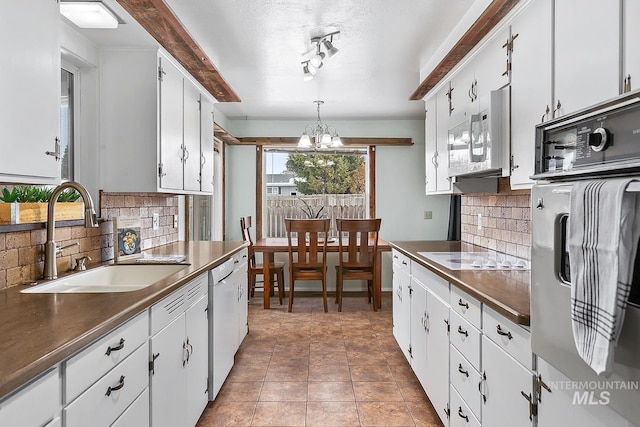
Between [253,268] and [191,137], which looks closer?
[191,137]

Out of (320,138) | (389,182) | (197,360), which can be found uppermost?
(320,138)

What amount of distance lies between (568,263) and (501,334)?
497 millimetres

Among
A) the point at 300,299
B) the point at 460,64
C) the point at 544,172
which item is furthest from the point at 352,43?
the point at 300,299

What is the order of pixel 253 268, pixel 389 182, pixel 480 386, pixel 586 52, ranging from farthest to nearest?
pixel 389 182, pixel 253 268, pixel 480 386, pixel 586 52

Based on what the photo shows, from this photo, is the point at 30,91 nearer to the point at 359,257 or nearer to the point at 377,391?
the point at 377,391

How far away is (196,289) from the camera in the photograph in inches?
89.0

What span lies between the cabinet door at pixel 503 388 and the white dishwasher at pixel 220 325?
1.58 meters

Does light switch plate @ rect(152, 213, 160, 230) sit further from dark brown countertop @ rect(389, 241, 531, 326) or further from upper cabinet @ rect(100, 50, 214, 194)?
dark brown countertop @ rect(389, 241, 531, 326)

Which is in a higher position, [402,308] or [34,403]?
[34,403]

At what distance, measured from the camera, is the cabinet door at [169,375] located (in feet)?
5.37

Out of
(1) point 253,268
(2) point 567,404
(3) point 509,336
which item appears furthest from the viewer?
(1) point 253,268

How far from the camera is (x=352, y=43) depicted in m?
3.07

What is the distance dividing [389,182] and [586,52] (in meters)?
4.29

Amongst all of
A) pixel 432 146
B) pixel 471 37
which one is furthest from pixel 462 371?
pixel 432 146
